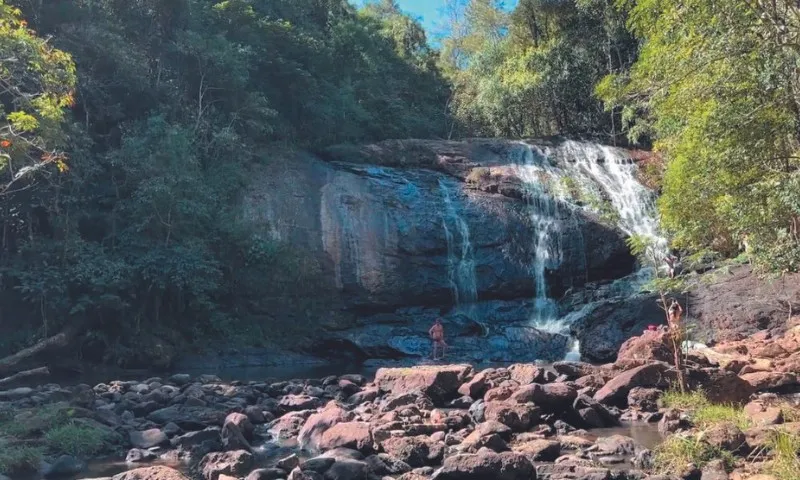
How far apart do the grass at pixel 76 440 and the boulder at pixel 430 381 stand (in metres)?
5.35

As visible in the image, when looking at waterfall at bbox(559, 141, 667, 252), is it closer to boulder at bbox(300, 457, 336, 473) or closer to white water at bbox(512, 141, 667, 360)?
white water at bbox(512, 141, 667, 360)

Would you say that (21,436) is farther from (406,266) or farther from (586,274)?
(586,274)

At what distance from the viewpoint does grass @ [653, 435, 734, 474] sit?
744 cm

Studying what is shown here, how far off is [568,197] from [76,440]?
20.9m

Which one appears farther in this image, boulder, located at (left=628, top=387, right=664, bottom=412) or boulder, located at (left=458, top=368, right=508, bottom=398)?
boulder, located at (left=458, top=368, right=508, bottom=398)

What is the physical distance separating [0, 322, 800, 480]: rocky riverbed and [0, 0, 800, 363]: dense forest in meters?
2.86

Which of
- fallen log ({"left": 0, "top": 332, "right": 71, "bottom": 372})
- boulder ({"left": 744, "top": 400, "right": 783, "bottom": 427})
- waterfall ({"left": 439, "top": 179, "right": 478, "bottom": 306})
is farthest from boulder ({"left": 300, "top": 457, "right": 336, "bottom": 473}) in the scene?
waterfall ({"left": 439, "top": 179, "right": 478, "bottom": 306})

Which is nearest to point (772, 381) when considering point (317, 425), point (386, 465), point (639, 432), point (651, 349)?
point (651, 349)

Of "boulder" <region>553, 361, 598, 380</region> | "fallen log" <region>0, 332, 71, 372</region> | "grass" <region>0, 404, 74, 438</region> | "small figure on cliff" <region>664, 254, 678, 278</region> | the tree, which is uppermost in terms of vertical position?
the tree

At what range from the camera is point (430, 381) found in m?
12.6

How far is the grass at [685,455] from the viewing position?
744 centimetres

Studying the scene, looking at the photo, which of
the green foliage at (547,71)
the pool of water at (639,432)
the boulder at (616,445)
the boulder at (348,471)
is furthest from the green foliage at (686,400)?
the green foliage at (547,71)

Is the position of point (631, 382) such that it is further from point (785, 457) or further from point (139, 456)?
point (139, 456)

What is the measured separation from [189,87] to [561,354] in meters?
17.4
